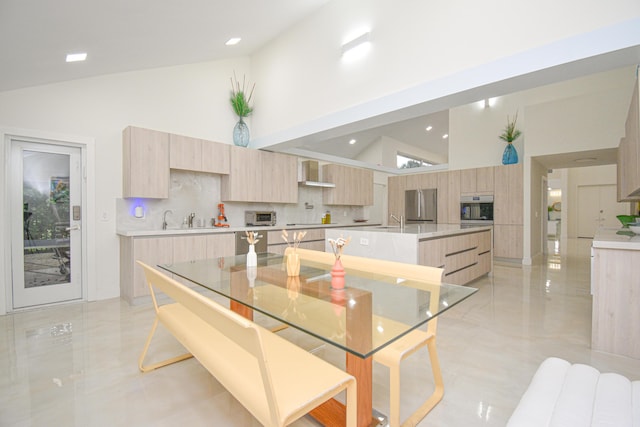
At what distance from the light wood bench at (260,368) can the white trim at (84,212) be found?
289cm

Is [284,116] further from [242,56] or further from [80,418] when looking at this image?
[80,418]

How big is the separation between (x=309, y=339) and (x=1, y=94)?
424 cm

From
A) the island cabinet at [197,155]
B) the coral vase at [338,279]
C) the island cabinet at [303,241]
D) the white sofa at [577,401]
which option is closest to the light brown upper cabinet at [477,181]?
the island cabinet at [303,241]

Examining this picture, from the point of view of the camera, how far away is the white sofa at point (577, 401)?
0.99 meters

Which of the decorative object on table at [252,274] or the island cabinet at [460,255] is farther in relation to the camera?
the island cabinet at [460,255]

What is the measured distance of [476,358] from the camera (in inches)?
89.5

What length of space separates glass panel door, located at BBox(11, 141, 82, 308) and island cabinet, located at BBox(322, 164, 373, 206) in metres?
4.32

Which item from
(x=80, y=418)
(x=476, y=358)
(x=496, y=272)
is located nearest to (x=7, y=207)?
(x=80, y=418)

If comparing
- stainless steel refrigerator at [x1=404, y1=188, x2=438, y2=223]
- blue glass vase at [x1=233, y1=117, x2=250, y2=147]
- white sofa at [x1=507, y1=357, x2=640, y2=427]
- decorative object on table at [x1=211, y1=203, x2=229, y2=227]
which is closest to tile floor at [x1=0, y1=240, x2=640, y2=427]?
white sofa at [x1=507, y1=357, x2=640, y2=427]

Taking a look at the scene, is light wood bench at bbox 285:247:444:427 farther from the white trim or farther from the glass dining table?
the white trim

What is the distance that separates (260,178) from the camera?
5.09 m

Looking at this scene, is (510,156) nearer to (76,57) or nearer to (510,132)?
(510,132)

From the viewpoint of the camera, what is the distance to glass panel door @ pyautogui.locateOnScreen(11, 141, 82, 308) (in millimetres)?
3398

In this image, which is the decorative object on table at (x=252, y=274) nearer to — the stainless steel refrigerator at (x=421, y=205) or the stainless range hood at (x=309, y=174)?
the stainless range hood at (x=309, y=174)
